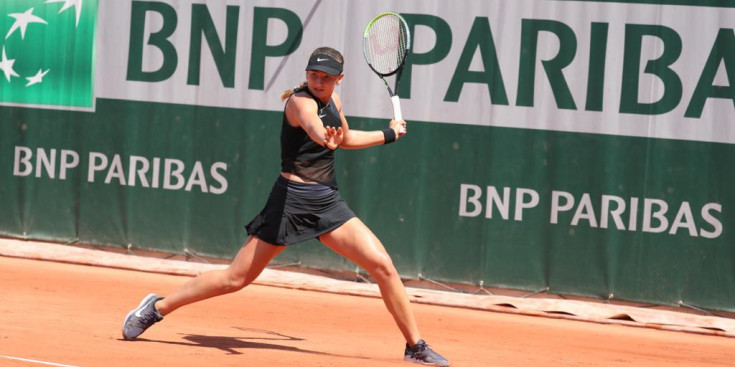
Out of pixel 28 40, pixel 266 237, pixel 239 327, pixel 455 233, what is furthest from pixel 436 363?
pixel 28 40

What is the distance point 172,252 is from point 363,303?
6.92 ft

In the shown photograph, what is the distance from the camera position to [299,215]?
6594mm

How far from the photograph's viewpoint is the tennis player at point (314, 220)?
6.47 meters

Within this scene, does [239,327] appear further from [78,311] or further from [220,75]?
[220,75]

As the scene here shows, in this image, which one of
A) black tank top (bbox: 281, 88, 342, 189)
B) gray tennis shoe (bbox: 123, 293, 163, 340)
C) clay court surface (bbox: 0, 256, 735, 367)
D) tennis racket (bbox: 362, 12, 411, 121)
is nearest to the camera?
black tank top (bbox: 281, 88, 342, 189)

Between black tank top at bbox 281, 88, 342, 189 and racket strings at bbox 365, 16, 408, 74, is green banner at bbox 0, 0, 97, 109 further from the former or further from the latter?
black tank top at bbox 281, 88, 342, 189

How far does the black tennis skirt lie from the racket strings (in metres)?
1.05

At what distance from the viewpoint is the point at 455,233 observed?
10.1m

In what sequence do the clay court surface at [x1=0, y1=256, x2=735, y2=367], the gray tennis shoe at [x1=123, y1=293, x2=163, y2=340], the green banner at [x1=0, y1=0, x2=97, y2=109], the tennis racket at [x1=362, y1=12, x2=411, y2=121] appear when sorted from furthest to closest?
the green banner at [x1=0, y1=0, x2=97, y2=109] → the tennis racket at [x1=362, y1=12, x2=411, y2=121] → the gray tennis shoe at [x1=123, y1=293, x2=163, y2=340] → the clay court surface at [x1=0, y1=256, x2=735, y2=367]

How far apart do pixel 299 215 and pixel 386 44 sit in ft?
4.40

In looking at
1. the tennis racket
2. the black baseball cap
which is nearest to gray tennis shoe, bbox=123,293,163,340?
the black baseball cap

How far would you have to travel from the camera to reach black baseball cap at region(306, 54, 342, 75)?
21.0ft

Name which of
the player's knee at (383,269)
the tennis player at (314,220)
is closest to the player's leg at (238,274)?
the tennis player at (314,220)

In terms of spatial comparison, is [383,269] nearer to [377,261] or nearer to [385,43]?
[377,261]
